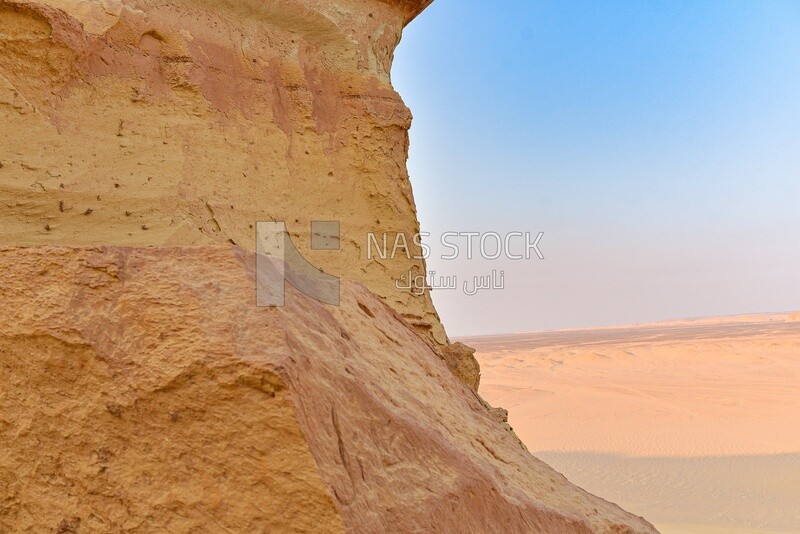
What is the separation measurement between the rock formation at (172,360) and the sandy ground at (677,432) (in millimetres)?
5505

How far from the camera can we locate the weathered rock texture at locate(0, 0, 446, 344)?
392 cm

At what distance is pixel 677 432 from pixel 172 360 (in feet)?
38.9

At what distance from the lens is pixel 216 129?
191 inches

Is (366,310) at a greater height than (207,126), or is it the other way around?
(207,126)

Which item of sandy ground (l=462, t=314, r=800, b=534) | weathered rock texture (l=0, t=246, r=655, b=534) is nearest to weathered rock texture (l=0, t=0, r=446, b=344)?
weathered rock texture (l=0, t=246, r=655, b=534)

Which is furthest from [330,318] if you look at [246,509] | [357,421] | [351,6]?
[351,6]

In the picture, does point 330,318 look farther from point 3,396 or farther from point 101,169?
point 101,169

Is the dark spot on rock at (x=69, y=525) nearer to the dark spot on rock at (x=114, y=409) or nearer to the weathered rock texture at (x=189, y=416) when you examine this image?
the weathered rock texture at (x=189, y=416)

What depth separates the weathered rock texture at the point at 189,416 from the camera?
5.56 ft

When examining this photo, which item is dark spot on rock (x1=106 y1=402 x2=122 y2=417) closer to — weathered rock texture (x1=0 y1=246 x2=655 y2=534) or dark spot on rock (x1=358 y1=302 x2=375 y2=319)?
weathered rock texture (x1=0 y1=246 x2=655 y2=534)

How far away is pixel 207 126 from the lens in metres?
4.79

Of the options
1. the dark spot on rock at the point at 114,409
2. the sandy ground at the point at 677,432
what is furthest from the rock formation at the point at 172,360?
the sandy ground at the point at 677,432

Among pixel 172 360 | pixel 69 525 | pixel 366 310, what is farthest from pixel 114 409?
pixel 366 310

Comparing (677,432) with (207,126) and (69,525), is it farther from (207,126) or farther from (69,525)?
(69,525)
